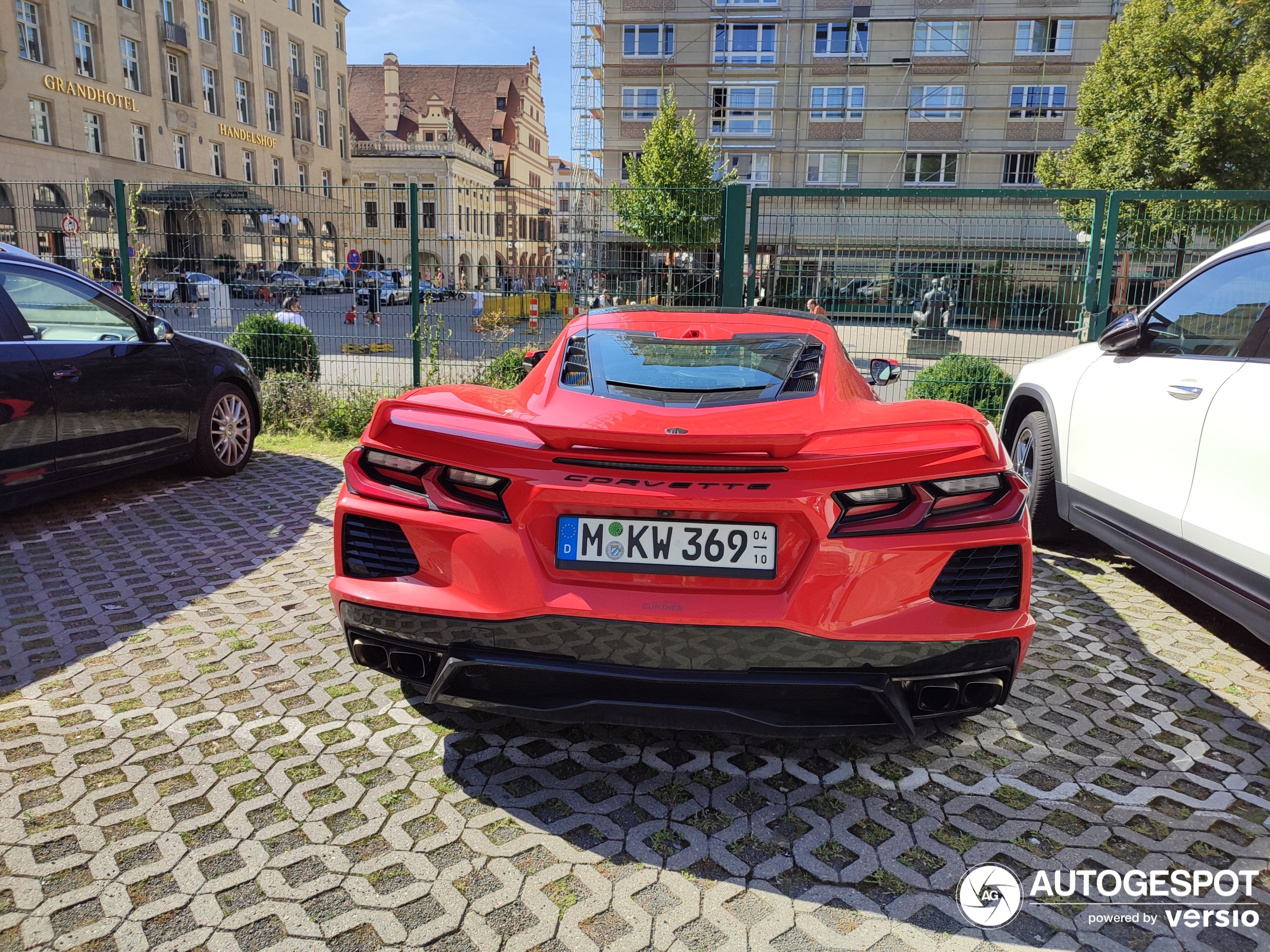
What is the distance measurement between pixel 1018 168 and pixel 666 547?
49333mm

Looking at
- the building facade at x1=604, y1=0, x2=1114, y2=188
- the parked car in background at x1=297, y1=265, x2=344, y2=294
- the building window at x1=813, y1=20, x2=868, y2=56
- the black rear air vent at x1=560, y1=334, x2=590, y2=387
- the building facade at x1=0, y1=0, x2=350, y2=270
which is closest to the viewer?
the black rear air vent at x1=560, y1=334, x2=590, y2=387

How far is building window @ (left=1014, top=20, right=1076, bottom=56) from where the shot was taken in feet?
141

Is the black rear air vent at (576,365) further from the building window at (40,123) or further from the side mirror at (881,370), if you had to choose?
the building window at (40,123)

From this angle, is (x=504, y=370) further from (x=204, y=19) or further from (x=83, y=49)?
(x=204, y=19)

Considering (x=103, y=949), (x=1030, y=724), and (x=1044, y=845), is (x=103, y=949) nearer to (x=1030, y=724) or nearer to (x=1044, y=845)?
(x=1044, y=845)

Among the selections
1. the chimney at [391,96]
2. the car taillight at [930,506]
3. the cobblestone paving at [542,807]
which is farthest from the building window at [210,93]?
the car taillight at [930,506]

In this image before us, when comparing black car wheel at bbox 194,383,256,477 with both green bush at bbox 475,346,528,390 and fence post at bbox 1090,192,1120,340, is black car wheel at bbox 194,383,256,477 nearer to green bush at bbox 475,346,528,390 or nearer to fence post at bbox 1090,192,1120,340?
green bush at bbox 475,346,528,390

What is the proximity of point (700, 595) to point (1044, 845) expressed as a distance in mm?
1276

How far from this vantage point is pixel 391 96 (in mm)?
82812

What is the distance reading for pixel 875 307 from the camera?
323 inches

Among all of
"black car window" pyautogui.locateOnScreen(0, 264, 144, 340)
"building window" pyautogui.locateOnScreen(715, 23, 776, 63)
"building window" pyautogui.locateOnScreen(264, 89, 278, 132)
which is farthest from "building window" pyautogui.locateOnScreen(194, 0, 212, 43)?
"black car window" pyautogui.locateOnScreen(0, 264, 144, 340)

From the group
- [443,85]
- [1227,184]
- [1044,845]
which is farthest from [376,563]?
[443,85]

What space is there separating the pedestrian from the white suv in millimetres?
7791

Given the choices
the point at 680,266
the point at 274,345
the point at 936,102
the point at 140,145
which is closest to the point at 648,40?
the point at 936,102
